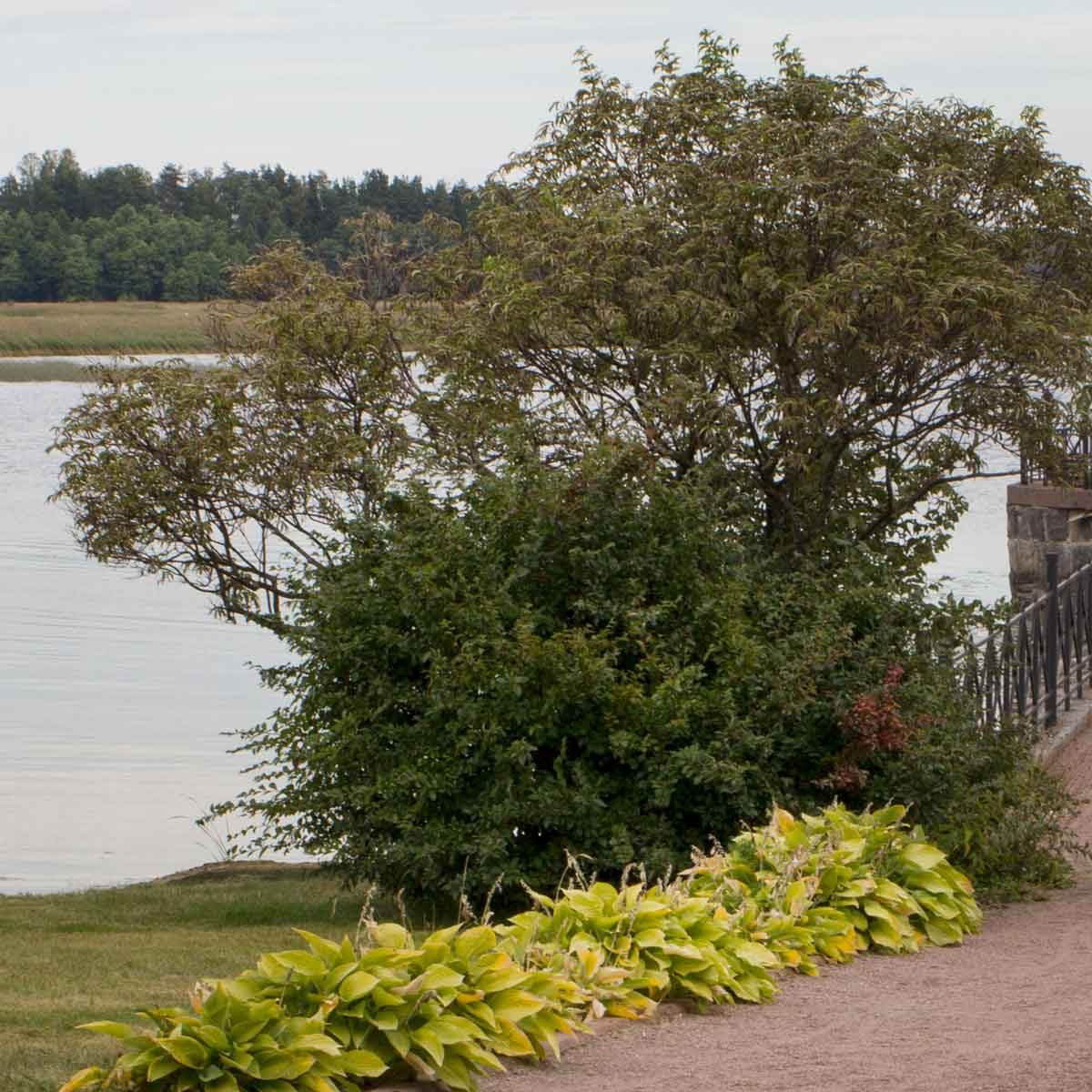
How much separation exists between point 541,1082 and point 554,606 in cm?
393

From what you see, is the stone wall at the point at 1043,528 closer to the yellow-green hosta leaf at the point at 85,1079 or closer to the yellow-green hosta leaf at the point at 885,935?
the yellow-green hosta leaf at the point at 885,935

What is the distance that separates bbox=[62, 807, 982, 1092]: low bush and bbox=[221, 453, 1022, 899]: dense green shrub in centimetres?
65

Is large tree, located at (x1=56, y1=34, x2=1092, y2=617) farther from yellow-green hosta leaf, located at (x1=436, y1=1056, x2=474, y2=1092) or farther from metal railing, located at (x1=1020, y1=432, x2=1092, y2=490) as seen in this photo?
yellow-green hosta leaf, located at (x1=436, y1=1056, x2=474, y2=1092)

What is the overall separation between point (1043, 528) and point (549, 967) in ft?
47.3

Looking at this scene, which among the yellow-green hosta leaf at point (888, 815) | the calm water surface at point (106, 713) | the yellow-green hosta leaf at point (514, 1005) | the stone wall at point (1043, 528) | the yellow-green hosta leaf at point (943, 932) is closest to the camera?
the yellow-green hosta leaf at point (514, 1005)

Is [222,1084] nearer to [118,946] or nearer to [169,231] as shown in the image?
[118,946]

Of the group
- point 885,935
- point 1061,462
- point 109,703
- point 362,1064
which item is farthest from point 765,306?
point 109,703

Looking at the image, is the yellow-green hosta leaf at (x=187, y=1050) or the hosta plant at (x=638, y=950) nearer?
the yellow-green hosta leaf at (x=187, y=1050)

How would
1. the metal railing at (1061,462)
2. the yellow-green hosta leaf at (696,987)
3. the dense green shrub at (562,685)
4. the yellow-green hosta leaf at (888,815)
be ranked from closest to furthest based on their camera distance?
1. the yellow-green hosta leaf at (696,987)
2. the yellow-green hosta leaf at (888,815)
3. the dense green shrub at (562,685)
4. the metal railing at (1061,462)

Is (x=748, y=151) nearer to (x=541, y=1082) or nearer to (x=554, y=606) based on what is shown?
(x=554, y=606)

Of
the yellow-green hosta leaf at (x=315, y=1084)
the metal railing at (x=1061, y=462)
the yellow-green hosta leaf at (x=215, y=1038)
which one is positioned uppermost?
the metal railing at (x=1061, y=462)

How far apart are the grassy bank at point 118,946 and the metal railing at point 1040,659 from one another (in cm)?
398

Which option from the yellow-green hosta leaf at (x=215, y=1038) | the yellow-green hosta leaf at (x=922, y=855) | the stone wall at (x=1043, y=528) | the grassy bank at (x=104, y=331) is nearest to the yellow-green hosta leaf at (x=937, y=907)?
the yellow-green hosta leaf at (x=922, y=855)

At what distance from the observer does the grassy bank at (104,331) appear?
42188 mm
